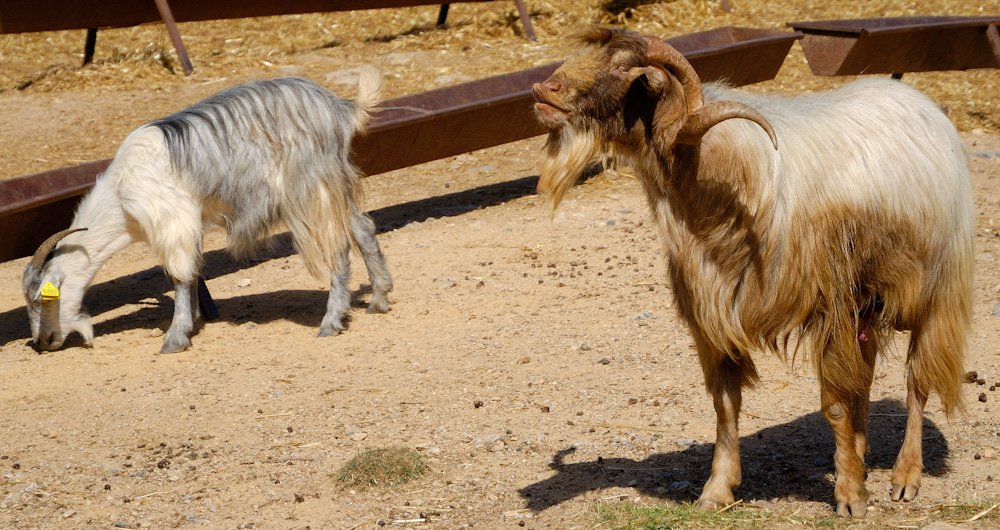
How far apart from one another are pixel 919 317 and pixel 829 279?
2.01 ft

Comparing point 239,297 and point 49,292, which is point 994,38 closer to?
point 239,297

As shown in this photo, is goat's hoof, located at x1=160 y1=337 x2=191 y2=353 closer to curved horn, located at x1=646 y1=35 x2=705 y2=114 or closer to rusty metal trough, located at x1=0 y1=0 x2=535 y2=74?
curved horn, located at x1=646 y1=35 x2=705 y2=114

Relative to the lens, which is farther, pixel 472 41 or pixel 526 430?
pixel 472 41

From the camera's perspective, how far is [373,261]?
7082 millimetres

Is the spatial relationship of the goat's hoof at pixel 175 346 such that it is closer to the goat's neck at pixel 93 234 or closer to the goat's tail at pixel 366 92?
the goat's neck at pixel 93 234

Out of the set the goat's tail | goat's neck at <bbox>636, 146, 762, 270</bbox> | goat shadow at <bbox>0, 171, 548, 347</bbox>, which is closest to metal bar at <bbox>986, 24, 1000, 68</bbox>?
goat shadow at <bbox>0, 171, 548, 347</bbox>

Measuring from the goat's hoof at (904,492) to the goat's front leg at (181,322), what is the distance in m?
4.56

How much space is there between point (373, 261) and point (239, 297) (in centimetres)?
136

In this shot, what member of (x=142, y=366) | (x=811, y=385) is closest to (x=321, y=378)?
(x=142, y=366)

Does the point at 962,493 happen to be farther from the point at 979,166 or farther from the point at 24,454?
the point at 979,166

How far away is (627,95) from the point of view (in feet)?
11.3

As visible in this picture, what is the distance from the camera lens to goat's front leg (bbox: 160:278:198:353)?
665 centimetres

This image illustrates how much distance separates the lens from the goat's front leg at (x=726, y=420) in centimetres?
406

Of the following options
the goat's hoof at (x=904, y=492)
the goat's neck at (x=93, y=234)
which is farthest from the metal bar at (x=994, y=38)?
the goat's neck at (x=93, y=234)
